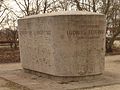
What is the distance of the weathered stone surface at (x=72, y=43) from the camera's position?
1064 centimetres

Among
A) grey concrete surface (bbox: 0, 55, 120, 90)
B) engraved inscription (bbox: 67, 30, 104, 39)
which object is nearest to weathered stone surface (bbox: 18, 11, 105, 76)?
engraved inscription (bbox: 67, 30, 104, 39)

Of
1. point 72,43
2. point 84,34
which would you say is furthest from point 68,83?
point 84,34

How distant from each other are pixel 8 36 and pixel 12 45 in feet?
4.37

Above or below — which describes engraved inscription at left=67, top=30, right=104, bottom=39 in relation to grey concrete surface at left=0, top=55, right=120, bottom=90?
above

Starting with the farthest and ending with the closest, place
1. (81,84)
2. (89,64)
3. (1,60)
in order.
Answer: (1,60) < (89,64) < (81,84)

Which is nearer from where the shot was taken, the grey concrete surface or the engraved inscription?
the grey concrete surface

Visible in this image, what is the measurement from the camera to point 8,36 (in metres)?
27.5

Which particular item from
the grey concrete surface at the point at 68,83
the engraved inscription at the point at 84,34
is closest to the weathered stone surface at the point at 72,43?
the engraved inscription at the point at 84,34

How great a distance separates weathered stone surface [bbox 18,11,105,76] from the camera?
34.9 ft

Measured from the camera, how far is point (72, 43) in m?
10.7

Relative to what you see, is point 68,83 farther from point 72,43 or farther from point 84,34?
point 84,34

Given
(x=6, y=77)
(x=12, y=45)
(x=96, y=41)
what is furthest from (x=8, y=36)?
(x=96, y=41)

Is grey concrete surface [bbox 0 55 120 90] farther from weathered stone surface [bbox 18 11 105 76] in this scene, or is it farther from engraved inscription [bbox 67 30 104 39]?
engraved inscription [bbox 67 30 104 39]

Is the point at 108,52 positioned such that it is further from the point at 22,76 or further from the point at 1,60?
the point at 22,76
